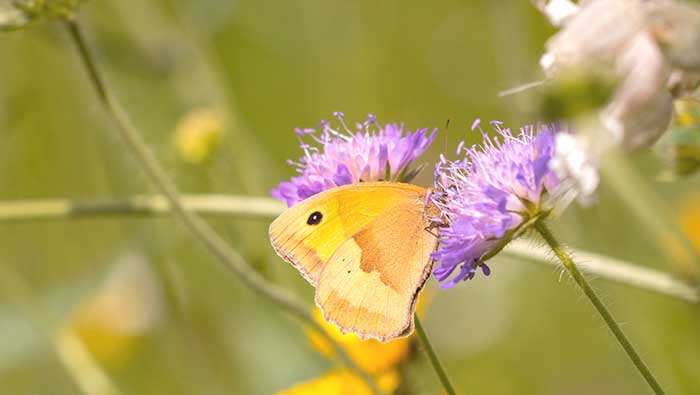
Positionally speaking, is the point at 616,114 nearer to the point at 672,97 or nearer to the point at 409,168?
the point at 672,97

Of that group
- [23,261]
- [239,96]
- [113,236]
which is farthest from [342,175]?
[239,96]

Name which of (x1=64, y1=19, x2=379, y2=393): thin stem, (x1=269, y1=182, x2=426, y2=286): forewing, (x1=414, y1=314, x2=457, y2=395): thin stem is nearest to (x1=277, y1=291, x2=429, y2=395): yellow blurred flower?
(x1=64, y1=19, x2=379, y2=393): thin stem

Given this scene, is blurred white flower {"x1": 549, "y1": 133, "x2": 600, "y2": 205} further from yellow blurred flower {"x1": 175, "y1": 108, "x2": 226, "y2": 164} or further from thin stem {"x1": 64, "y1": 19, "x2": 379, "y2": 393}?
yellow blurred flower {"x1": 175, "y1": 108, "x2": 226, "y2": 164}

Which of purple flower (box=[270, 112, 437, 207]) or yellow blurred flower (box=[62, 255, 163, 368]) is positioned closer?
purple flower (box=[270, 112, 437, 207])

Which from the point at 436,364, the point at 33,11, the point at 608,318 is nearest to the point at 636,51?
the point at 608,318

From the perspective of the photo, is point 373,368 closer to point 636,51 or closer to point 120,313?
point 636,51

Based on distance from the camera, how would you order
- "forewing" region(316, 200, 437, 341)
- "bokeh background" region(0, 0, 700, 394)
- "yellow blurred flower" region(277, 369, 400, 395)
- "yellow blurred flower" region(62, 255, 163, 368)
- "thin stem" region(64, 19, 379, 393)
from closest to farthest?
"forewing" region(316, 200, 437, 341), "thin stem" region(64, 19, 379, 393), "yellow blurred flower" region(277, 369, 400, 395), "bokeh background" region(0, 0, 700, 394), "yellow blurred flower" region(62, 255, 163, 368)

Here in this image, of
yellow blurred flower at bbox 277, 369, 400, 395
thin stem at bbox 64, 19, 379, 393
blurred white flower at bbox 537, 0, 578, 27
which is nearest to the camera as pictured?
blurred white flower at bbox 537, 0, 578, 27
